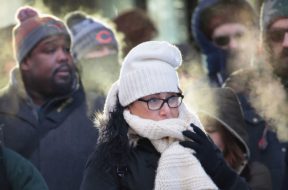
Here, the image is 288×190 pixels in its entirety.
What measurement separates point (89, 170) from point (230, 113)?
142 cm

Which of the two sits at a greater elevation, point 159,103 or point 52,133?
point 159,103

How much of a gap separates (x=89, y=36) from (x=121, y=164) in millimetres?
2564

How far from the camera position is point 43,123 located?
6129mm

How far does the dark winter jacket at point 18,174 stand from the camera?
4758mm

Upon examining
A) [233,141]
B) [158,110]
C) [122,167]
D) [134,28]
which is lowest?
[134,28]

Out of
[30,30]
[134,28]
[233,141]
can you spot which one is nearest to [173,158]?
[233,141]

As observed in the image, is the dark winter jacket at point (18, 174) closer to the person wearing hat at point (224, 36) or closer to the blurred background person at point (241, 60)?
the blurred background person at point (241, 60)

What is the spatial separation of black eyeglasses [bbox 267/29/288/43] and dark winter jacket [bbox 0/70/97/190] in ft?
3.98

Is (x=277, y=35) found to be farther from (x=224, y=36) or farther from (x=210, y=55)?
(x=210, y=55)

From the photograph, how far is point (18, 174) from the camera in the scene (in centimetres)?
480

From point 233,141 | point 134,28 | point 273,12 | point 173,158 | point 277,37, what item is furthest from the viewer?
point 134,28

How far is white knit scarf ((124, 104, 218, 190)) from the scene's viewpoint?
13.7 ft

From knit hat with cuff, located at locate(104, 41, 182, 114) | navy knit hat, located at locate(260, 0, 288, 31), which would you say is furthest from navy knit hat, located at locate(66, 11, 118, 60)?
knit hat with cuff, located at locate(104, 41, 182, 114)

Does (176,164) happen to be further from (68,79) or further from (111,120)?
(68,79)
